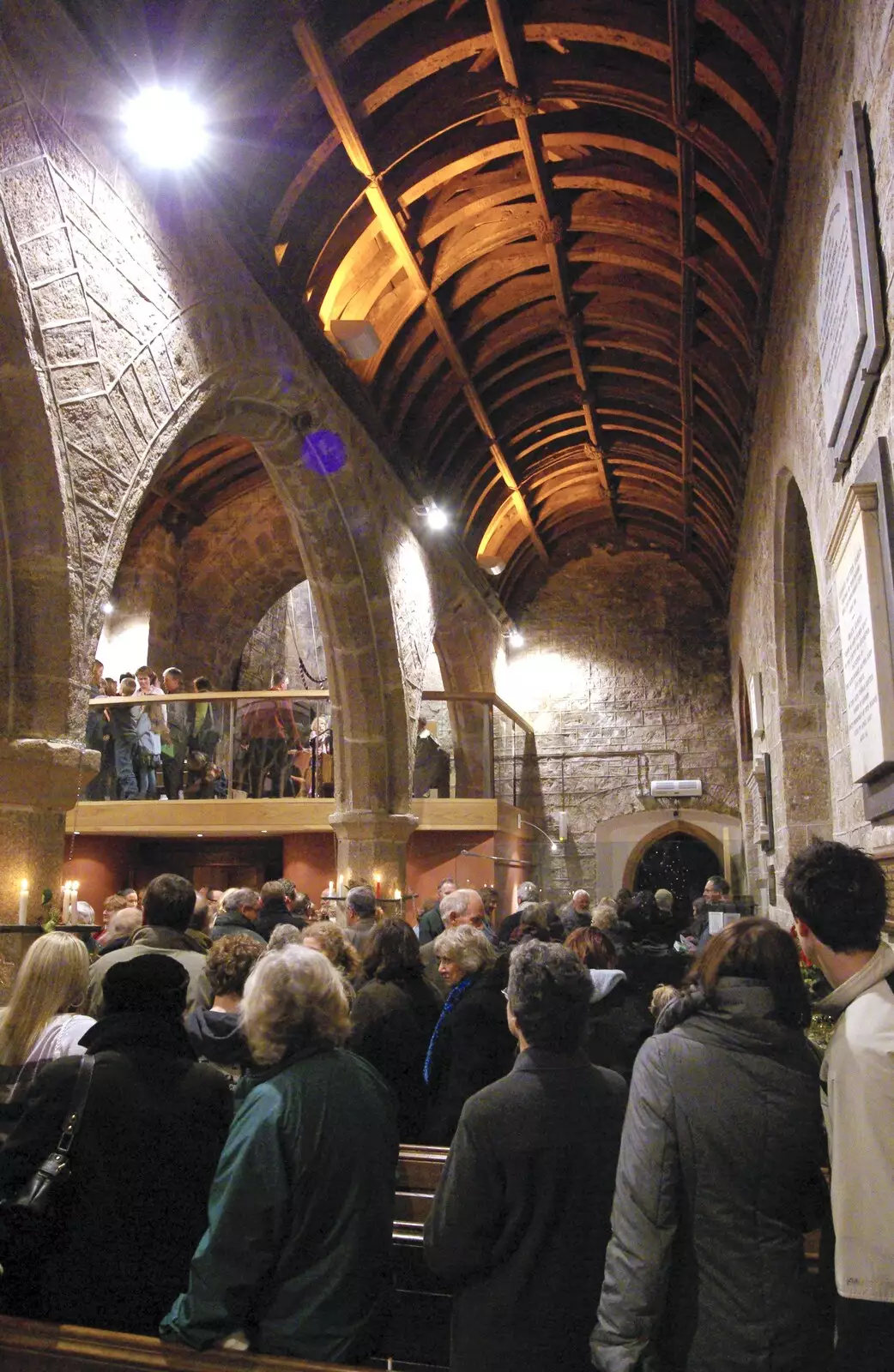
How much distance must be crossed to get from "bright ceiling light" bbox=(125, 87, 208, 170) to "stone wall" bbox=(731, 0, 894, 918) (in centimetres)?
292

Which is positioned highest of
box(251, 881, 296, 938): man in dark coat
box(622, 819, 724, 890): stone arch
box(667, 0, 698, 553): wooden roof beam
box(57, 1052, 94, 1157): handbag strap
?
box(667, 0, 698, 553): wooden roof beam

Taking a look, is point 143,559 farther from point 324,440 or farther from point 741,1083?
point 741,1083

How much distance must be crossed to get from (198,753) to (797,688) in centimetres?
508

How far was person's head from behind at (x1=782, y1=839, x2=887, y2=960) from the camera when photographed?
171 cm

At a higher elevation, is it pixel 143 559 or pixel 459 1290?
pixel 143 559

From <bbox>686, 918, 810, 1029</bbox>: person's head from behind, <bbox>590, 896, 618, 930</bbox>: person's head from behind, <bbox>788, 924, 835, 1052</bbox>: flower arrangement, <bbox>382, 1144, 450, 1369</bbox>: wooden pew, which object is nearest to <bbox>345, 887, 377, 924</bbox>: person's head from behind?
<bbox>590, 896, 618, 930</bbox>: person's head from behind

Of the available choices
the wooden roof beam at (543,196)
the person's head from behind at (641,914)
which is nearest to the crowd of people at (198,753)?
the person's head from behind at (641,914)

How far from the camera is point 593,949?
3.90 m

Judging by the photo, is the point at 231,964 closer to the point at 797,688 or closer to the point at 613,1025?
the point at 613,1025

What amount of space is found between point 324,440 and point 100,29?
346cm

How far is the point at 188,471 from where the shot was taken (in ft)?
37.3

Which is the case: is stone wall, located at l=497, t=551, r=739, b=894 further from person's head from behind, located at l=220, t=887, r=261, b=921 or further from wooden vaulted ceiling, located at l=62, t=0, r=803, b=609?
person's head from behind, located at l=220, t=887, r=261, b=921

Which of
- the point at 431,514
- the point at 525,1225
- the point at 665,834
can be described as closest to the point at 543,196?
the point at 431,514

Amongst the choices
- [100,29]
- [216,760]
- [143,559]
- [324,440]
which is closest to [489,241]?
[324,440]
